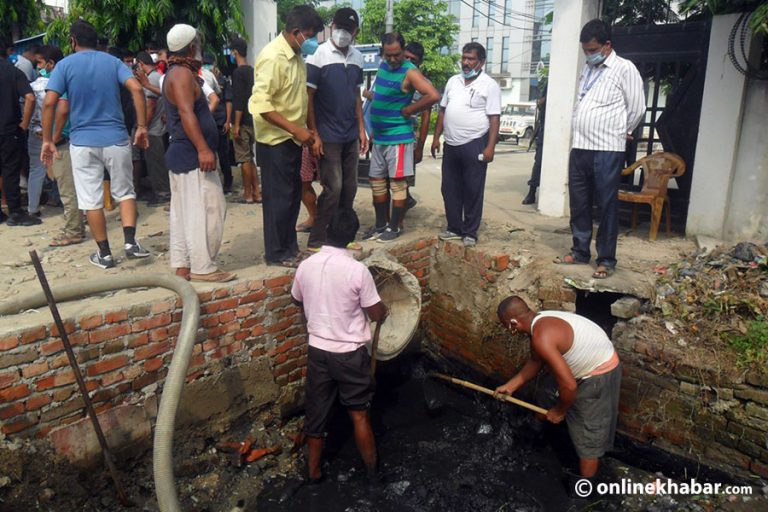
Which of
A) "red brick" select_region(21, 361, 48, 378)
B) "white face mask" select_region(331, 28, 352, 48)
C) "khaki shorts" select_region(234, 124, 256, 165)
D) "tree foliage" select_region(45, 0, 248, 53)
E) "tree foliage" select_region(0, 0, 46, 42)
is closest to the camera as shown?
"red brick" select_region(21, 361, 48, 378)

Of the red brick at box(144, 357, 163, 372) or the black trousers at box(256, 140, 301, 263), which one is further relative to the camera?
the black trousers at box(256, 140, 301, 263)

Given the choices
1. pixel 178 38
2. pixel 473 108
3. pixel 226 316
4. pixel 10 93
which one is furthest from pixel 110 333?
pixel 10 93

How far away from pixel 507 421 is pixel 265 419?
2042 mm

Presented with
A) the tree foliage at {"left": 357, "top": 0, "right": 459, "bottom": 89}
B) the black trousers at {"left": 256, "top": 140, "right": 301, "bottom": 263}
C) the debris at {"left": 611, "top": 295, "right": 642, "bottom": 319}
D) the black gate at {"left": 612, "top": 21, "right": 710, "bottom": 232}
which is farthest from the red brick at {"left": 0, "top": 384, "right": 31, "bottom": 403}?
the tree foliage at {"left": 357, "top": 0, "right": 459, "bottom": 89}

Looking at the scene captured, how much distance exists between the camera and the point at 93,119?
459cm

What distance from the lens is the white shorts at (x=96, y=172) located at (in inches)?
181

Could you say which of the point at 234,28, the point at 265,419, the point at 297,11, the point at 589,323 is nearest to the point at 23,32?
the point at 234,28

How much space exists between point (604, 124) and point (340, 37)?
222 centimetres

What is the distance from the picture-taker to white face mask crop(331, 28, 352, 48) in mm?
4723

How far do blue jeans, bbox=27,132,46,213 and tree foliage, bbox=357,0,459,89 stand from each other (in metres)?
24.1

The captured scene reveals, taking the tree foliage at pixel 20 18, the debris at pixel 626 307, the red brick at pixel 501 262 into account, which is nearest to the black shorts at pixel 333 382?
the red brick at pixel 501 262

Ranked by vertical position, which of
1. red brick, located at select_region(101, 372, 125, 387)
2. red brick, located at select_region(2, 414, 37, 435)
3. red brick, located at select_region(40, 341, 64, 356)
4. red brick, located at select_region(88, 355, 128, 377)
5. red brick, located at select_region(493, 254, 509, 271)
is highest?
red brick, located at select_region(493, 254, 509, 271)

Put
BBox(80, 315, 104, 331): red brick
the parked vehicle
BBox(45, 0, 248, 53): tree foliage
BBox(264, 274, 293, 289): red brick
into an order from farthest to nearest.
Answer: the parked vehicle → BBox(45, 0, 248, 53): tree foliage → BBox(264, 274, 293, 289): red brick → BBox(80, 315, 104, 331): red brick

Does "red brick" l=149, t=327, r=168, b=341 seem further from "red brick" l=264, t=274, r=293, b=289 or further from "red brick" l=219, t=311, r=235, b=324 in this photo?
"red brick" l=264, t=274, r=293, b=289
